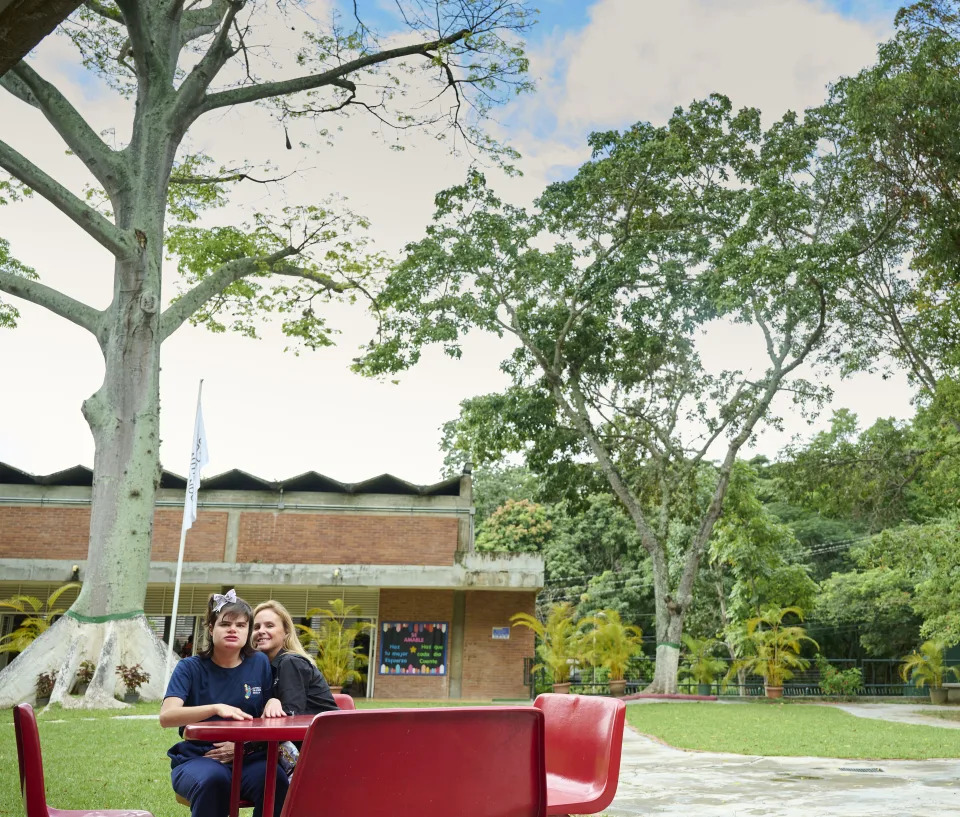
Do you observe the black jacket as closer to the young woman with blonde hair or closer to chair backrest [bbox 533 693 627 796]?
the young woman with blonde hair

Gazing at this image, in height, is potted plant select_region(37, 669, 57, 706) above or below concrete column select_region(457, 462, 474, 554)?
below

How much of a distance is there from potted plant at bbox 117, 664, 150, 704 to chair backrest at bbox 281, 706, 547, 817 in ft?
37.7

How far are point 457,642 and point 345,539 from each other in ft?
12.2

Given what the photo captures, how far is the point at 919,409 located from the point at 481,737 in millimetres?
20516

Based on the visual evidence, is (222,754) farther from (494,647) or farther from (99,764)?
(494,647)

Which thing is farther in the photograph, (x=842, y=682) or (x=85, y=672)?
(x=842, y=682)

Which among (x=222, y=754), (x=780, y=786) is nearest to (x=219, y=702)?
(x=222, y=754)

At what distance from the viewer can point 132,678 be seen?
1264cm

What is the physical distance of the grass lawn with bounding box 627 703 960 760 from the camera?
9516 millimetres

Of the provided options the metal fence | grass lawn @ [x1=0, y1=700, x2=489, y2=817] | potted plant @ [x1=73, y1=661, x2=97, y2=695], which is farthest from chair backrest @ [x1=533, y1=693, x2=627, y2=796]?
the metal fence

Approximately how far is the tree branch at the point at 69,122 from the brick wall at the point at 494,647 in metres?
12.9

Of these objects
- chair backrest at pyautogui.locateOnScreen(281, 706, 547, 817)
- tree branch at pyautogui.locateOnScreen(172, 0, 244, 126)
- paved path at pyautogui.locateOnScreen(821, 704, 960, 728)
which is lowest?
paved path at pyautogui.locateOnScreen(821, 704, 960, 728)

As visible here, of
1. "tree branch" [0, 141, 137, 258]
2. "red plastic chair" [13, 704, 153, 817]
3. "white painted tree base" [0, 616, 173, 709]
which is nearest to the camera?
"red plastic chair" [13, 704, 153, 817]

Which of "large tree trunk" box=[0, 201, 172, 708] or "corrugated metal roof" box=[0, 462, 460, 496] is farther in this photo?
"corrugated metal roof" box=[0, 462, 460, 496]
